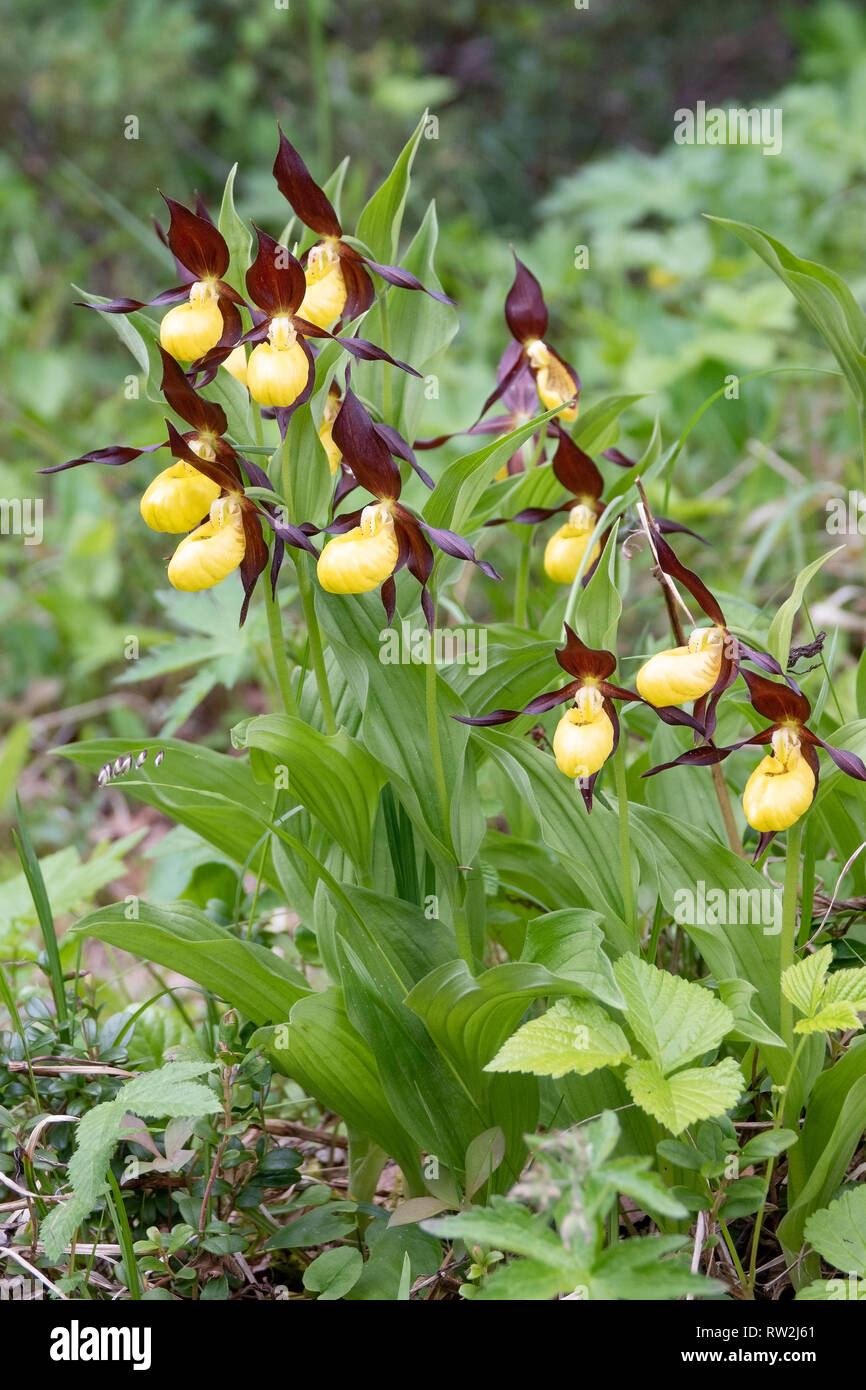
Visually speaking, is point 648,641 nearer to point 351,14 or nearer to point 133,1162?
point 133,1162

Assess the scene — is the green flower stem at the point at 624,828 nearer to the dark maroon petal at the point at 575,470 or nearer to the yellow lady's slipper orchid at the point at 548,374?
the dark maroon petal at the point at 575,470

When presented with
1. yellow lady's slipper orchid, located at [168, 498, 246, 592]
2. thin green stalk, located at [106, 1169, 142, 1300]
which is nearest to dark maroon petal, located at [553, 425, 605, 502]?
yellow lady's slipper orchid, located at [168, 498, 246, 592]

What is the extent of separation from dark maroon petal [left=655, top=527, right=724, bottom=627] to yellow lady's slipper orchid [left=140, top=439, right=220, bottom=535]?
40cm

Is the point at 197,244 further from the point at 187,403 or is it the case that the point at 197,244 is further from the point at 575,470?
the point at 575,470

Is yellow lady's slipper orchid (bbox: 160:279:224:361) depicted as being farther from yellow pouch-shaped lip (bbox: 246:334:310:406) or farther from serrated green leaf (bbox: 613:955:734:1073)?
serrated green leaf (bbox: 613:955:734:1073)

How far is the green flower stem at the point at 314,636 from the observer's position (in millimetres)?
1084

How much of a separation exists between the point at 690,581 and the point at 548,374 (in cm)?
41

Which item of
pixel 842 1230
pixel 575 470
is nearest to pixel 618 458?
pixel 575 470

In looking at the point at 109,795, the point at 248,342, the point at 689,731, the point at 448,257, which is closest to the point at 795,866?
the point at 689,731

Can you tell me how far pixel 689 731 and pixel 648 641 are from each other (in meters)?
0.15

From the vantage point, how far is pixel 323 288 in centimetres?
105

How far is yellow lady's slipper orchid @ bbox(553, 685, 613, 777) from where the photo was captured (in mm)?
914
